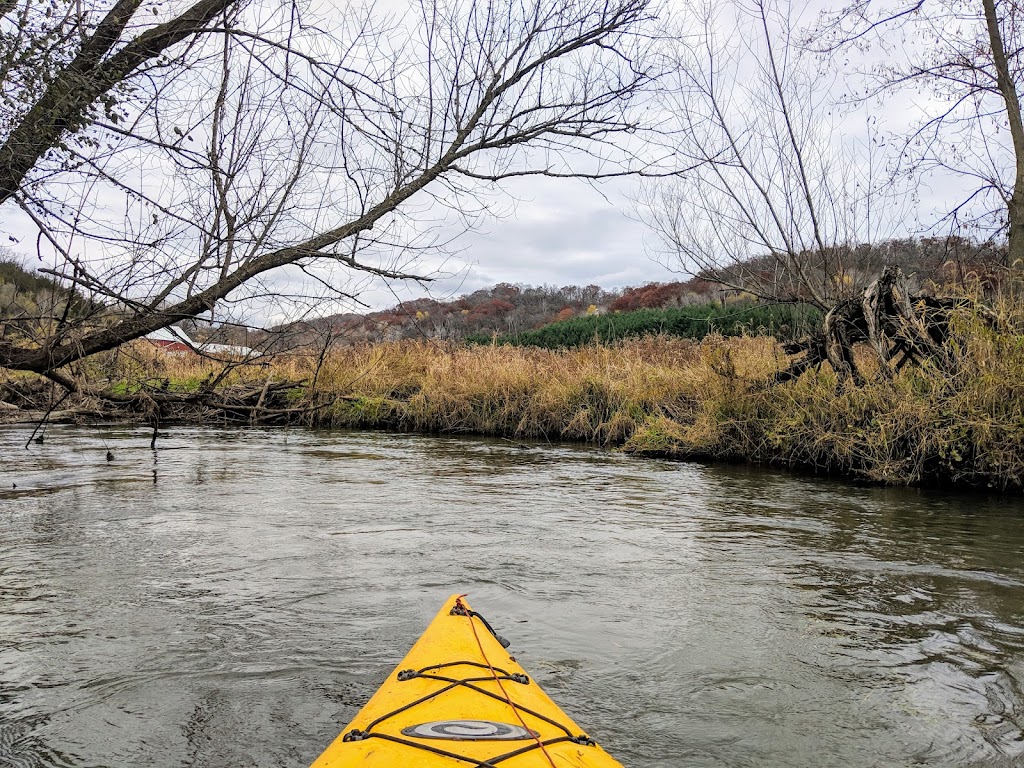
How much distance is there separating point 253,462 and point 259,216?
400cm

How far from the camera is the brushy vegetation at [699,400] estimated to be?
7027mm

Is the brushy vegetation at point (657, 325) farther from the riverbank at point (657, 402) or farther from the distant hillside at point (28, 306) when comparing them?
the distant hillside at point (28, 306)

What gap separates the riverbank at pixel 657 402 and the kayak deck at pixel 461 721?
5278 mm

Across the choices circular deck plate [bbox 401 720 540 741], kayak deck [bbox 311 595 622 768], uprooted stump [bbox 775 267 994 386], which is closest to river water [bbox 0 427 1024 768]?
kayak deck [bbox 311 595 622 768]

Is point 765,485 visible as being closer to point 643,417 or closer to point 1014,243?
point 643,417

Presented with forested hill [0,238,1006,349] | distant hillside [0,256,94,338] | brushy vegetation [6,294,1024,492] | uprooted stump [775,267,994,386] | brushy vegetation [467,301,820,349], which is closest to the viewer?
distant hillside [0,256,94,338]

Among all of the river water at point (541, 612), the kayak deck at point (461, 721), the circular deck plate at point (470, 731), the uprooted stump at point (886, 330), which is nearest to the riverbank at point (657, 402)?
the uprooted stump at point (886, 330)

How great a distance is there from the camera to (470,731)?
2086mm

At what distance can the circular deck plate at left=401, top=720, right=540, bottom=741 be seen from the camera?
2.04 metres

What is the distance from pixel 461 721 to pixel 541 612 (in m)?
1.81

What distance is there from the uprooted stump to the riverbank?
0.57ft

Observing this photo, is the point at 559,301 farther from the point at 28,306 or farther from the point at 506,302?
the point at 28,306

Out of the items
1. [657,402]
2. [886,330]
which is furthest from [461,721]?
[657,402]

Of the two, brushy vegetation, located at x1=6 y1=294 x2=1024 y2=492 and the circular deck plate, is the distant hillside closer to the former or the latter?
brushy vegetation, located at x1=6 y1=294 x2=1024 y2=492
